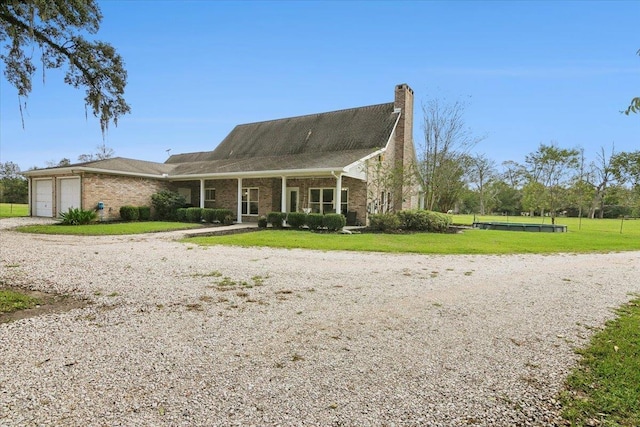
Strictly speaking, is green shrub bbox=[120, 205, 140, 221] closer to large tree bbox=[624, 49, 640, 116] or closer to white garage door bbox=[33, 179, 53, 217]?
white garage door bbox=[33, 179, 53, 217]

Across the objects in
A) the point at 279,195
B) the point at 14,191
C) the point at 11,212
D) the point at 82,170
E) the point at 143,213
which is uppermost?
the point at 14,191

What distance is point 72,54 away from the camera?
349 inches

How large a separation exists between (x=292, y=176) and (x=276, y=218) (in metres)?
2.82

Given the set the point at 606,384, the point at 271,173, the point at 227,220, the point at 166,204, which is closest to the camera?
the point at 606,384

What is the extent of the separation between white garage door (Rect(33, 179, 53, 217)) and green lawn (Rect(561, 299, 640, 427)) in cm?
2554

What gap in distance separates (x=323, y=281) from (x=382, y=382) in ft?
11.7

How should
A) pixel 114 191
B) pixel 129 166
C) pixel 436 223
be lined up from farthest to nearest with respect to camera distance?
pixel 129 166 → pixel 114 191 → pixel 436 223

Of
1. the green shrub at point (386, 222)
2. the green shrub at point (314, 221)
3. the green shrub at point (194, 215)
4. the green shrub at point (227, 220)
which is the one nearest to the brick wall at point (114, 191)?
the green shrub at point (194, 215)

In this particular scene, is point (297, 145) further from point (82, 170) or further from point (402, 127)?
point (82, 170)

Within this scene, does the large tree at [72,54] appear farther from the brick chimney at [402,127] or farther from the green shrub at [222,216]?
the brick chimney at [402,127]

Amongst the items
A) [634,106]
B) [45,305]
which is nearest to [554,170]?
[634,106]

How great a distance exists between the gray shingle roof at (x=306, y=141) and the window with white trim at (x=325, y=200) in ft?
5.53

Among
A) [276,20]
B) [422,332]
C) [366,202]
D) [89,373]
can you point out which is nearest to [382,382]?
[422,332]

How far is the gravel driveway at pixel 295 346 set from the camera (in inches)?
92.9
